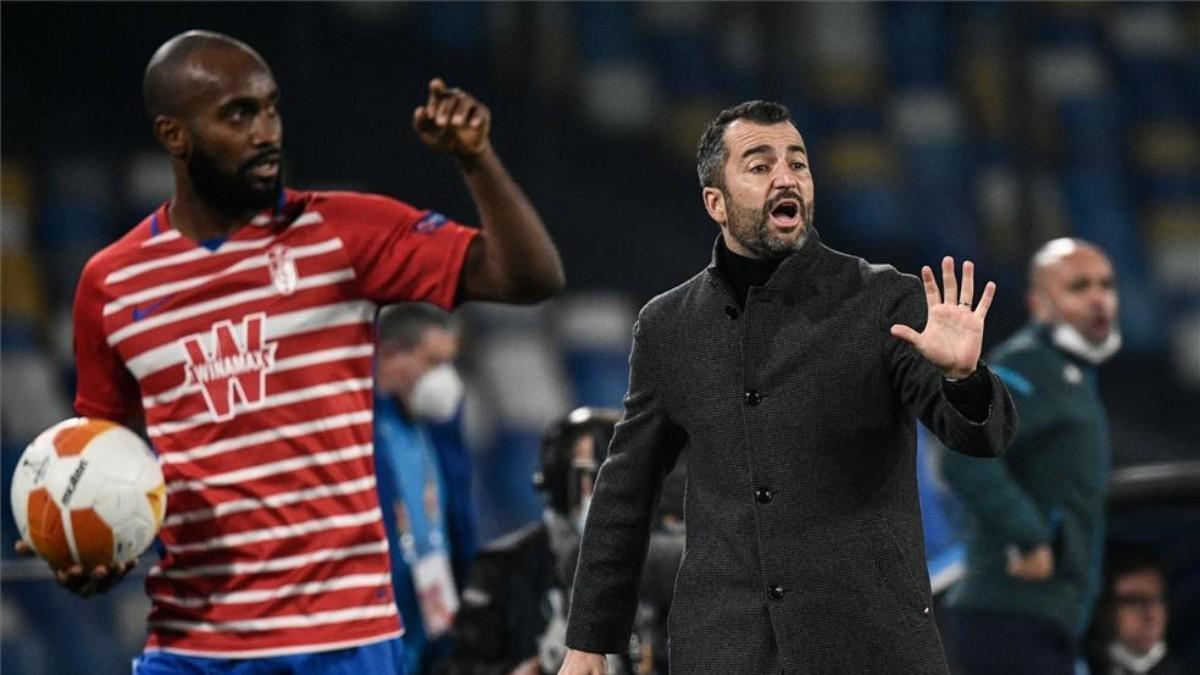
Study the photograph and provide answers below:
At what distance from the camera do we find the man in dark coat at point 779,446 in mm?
2984

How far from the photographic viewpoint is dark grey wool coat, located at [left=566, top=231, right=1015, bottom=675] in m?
2.98

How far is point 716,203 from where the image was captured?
319 centimetres

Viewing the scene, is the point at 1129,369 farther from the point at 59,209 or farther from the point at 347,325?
the point at 347,325

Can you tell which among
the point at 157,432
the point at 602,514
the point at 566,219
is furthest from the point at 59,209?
the point at 602,514

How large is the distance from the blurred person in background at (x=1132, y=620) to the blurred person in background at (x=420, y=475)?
2068 mm

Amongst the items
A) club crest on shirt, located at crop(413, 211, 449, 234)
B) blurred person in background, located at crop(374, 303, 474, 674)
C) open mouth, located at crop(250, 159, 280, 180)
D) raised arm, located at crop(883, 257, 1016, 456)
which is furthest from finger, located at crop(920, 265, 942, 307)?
blurred person in background, located at crop(374, 303, 474, 674)

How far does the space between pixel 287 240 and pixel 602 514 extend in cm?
89

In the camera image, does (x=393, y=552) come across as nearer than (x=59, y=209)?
Yes

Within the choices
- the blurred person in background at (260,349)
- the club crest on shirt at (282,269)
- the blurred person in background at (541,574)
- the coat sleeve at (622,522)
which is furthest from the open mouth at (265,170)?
the blurred person in background at (541,574)

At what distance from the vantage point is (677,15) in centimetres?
1249

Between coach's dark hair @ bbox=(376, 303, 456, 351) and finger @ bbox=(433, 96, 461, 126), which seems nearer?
finger @ bbox=(433, 96, 461, 126)

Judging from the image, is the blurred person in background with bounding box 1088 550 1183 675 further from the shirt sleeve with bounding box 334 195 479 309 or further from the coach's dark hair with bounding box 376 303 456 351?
the shirt sleeve with bounding box 334 195 479 309

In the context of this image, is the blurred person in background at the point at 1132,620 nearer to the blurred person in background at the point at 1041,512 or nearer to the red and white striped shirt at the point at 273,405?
the blurred person in background at the point at 1041,512

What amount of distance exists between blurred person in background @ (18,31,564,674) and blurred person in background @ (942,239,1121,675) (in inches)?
93.0
